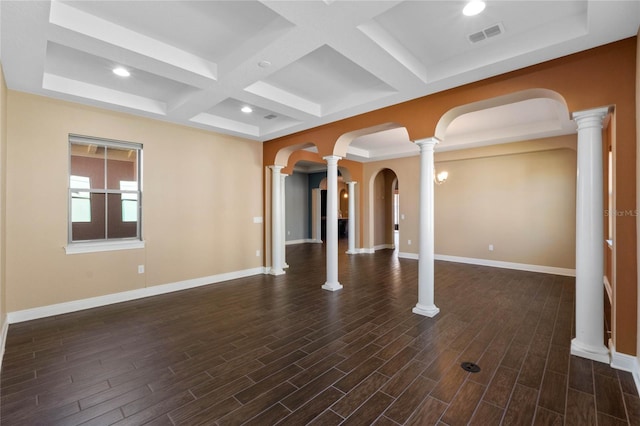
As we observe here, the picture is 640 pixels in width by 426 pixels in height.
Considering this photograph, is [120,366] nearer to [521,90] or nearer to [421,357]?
[421,357]

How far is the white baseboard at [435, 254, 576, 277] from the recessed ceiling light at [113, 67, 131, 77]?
24.0ft

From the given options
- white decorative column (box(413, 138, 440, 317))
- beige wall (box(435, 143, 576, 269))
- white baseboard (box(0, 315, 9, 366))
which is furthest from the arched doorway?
white baseboard (box(0, 315, 9, 366))

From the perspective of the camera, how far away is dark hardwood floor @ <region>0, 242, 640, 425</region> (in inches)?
76.8

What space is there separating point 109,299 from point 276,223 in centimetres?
308

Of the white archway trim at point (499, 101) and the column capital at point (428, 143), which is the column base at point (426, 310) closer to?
the column capital at point (428, 143)

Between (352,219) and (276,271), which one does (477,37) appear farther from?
(352,219)

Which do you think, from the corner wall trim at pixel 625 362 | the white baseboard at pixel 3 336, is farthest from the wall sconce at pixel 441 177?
the white baseboard at pixel 3 336

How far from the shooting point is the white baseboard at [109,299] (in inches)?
141

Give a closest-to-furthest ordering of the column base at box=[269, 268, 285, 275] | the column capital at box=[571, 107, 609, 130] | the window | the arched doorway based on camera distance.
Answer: the column capital at box=[571, 107, 609, 130], the window, the column base at box=[269, 268, 285, 275], the arched doorway

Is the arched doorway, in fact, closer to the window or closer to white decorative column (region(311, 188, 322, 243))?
white decorative column (region(311, 188, 322, 243))

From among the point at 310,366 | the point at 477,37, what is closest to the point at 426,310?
the point at 310,366

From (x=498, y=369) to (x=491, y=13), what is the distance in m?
3.04

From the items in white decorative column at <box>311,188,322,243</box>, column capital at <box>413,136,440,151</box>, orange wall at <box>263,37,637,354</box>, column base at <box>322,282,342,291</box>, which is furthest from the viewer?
white decorative column at <box>311,188,322,243</box>

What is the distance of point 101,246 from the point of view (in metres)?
4.16
